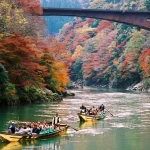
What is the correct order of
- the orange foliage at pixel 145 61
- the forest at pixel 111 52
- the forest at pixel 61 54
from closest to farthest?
the forest at pixel 61 54, the orange foliage at pixel 145 61, the forest at pixel 111 52

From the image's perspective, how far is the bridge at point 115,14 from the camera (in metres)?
83.7

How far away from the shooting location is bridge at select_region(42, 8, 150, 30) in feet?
275

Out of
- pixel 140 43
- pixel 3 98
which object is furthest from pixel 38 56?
pixel 140 43

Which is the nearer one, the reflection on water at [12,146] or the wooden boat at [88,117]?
the reflection on water at [12,146]

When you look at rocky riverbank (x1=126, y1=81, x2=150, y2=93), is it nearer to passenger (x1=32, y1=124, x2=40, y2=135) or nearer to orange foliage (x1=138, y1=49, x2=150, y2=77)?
orange foliage (x1=138, y1=49, x2=150, y2=77)

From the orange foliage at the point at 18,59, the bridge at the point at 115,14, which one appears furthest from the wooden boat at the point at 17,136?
the bridge at the point at 115,14

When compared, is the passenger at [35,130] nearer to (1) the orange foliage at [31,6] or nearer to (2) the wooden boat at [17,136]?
(2) the wooden boat at [17,136]

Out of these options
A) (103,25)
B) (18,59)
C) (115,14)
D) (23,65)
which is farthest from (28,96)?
(103,25)

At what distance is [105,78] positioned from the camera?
129750 mm

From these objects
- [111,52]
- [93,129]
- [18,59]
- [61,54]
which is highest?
[111,52]

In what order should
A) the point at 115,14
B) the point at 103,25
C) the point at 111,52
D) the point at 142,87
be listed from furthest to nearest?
the point at 103,25 < the point at 111,52 < the point at 142,87 < the point at 115,14

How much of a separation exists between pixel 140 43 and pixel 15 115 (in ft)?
247

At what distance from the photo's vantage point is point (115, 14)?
84.6m

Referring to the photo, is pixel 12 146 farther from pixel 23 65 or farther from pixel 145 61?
pixel 145 61
